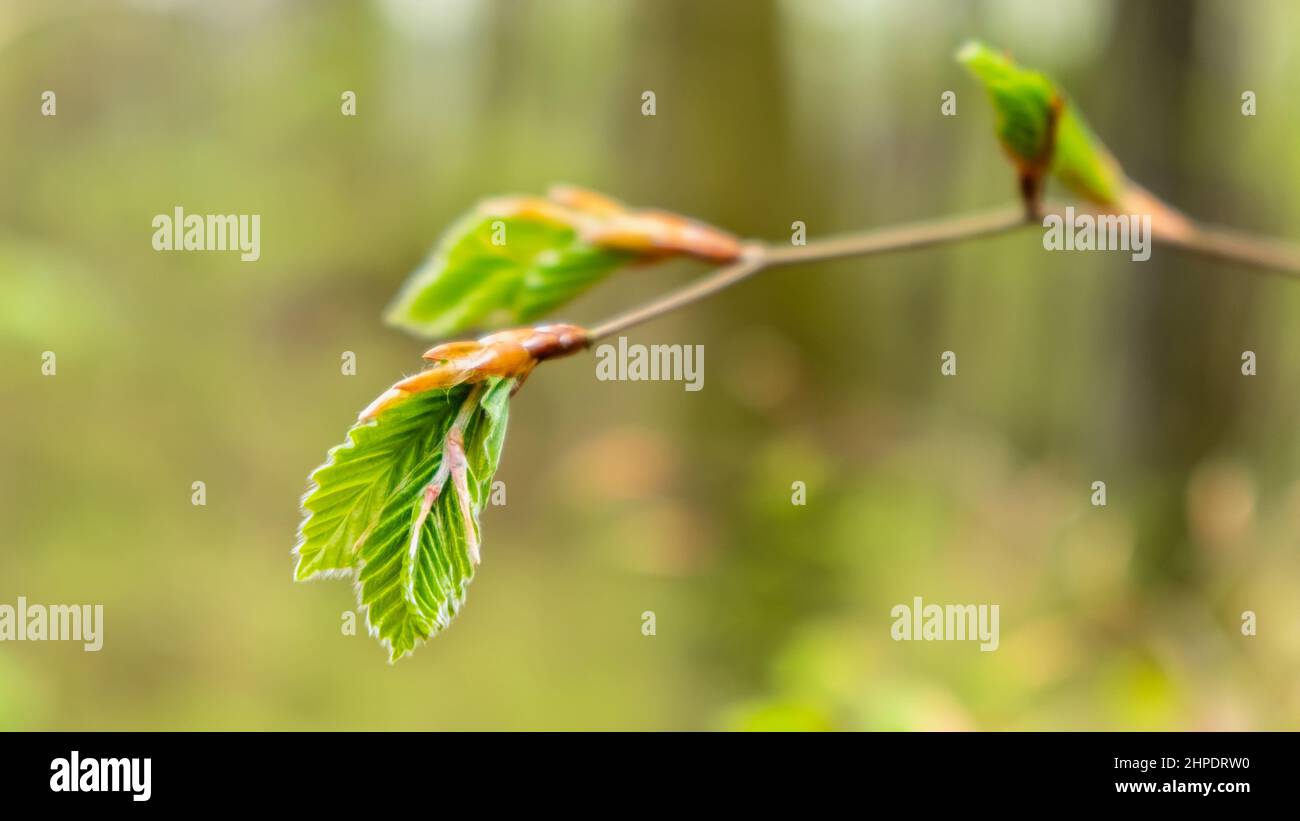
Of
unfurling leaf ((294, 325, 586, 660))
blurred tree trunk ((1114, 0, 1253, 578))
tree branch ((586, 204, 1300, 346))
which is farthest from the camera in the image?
blurred tree trunk ((1114, 0, 1253, 578))

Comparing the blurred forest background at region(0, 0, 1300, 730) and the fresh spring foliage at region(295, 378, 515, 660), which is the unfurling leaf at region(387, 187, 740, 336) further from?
the blurred forest background at region(0, 0, 1300, 730)

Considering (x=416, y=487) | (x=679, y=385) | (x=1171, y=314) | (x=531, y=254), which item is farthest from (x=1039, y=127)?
(x=679, y=385)

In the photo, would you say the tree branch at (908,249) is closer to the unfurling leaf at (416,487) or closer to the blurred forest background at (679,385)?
the unfurling leaf at (416,487)

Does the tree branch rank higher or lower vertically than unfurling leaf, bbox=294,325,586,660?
higher

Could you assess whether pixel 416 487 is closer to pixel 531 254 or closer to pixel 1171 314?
pixel 531 254

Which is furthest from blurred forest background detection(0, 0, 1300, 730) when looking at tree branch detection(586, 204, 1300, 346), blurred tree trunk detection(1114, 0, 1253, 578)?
tree branch detection(586, 204, 1300, 346)

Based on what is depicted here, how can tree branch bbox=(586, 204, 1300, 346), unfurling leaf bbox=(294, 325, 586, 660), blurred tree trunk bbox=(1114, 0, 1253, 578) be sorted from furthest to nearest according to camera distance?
1. blurred tree trunk bbox=(1114, 0, 1253, 578)
2. tree branch bbox=(586, 204, 1300, 346)
3. unfurling leaf bbox=(294, 325, 586, 660)

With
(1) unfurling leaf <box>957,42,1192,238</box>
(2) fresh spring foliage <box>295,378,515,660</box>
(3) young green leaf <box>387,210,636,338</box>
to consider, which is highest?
(1) unfurling leaf <box>957,42,1192,238</box>

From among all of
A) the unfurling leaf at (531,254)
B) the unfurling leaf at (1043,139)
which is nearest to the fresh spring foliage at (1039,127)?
the unfurling leaf at (1043,139)
